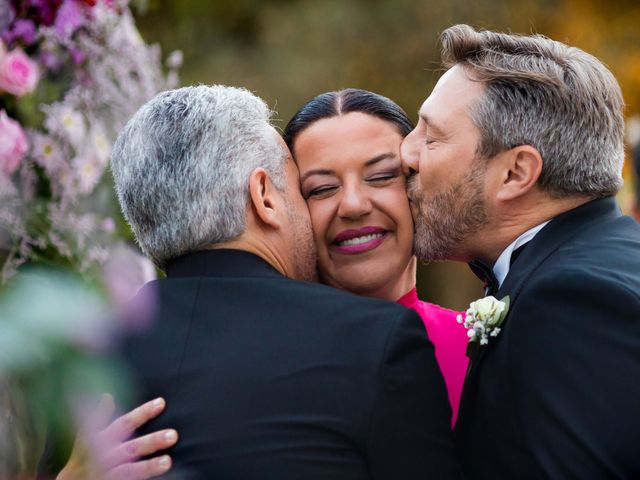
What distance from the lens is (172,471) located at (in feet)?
7.32

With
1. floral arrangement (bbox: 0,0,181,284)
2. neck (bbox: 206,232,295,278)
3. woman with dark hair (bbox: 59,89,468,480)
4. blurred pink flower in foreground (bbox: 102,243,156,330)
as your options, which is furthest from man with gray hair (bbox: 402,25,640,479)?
floral arrangement (bbox: 0,0,181,284)

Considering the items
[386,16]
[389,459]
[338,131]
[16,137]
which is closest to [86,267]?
[16,137]

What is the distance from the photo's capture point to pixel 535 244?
8.54ft

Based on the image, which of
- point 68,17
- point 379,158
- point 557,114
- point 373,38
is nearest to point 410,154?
point 379,158

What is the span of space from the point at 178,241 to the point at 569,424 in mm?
1061

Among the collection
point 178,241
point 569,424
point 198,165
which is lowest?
point 569,424

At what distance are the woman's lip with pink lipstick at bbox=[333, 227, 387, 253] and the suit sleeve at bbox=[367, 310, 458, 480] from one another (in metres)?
0.96

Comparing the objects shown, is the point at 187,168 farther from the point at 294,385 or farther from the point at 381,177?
the point at 381,177

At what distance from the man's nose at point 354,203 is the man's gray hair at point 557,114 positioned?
504 millimetres

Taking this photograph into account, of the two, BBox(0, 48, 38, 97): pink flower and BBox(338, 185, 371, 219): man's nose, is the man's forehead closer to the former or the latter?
BBox(338, 185, 371, 219): man's nose

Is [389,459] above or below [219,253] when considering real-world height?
below

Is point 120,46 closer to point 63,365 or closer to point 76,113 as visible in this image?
point 76,113

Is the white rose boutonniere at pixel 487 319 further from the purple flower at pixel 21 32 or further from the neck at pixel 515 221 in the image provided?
the purple flower at pixel 21 32

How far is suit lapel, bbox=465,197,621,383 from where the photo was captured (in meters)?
2.50
